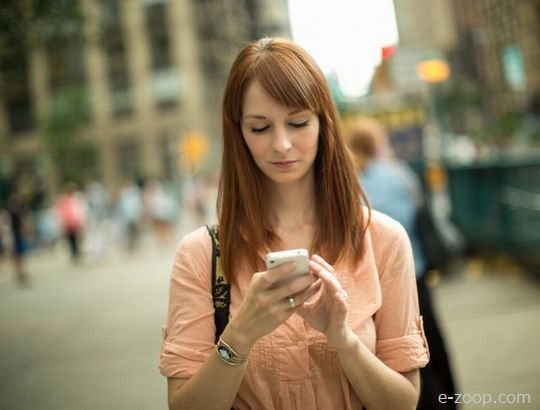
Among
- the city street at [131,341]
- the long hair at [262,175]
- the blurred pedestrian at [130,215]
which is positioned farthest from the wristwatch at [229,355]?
the blurred pedestrian at [130,215]

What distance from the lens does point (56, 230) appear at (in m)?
20.1

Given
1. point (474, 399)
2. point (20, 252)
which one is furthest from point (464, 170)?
point (20, 252)

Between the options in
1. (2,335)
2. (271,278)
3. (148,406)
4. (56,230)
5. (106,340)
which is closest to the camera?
(271,278)

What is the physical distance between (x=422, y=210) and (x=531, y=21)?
10323mm

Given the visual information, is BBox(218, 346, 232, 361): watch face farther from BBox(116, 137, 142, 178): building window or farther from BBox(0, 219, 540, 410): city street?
BBox(116, 137, 142, 178): building window

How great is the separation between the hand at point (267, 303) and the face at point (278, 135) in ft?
1.45

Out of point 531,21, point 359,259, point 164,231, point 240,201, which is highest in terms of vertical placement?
point 531,21

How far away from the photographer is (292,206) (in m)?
1.80

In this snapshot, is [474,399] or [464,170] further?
[464,170]

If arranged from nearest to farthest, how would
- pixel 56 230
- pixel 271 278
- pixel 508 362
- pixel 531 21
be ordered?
pixel 271 278 → pixel 508 362 → pixel 531 21 → pixel 56 230

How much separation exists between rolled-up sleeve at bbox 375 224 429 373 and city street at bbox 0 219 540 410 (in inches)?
95.4

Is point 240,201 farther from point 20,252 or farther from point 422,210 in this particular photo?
point 20,252

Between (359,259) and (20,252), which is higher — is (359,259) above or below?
above

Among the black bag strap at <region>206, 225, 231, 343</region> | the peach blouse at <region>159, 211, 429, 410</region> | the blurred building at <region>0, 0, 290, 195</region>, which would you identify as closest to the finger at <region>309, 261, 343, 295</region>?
the peach blouse at <region>159, 211, 429, 410</region>
